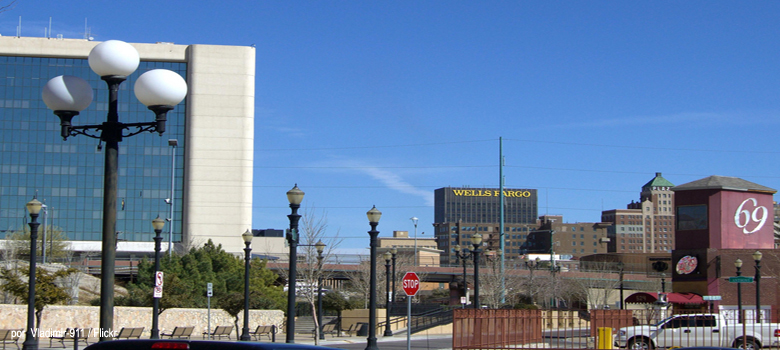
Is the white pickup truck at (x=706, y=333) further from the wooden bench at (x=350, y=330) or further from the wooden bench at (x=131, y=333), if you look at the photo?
the wooden bench at (x=350, y=330)

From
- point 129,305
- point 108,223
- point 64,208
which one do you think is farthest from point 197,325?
point 64,208

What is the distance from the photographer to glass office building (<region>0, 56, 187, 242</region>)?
102125mm

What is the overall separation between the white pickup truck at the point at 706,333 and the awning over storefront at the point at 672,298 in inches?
633

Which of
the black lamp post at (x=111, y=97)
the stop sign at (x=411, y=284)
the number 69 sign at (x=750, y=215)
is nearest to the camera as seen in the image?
the black lamp post at (x=111, y=97)

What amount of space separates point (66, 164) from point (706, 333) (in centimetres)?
9489

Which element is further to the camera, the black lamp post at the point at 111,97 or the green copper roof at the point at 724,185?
the green copper roof at the point at 724,185

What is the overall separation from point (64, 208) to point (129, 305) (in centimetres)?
6555

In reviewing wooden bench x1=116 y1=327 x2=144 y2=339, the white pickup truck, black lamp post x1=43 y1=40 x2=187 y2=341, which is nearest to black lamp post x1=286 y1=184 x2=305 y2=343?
black lamp post x1=43 y1=40 x2=187 y2=341

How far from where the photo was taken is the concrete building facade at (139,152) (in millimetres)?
102438

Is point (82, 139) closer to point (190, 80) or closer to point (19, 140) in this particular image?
point (19, 140)

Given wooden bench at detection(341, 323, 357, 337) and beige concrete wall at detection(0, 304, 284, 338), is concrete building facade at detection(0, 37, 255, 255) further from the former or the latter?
beige concrete wall at detection(0, 304, 284, 338)

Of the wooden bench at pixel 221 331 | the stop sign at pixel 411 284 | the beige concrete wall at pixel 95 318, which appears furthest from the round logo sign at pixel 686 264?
the stop sign at pixel 411 284

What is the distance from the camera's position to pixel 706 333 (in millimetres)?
25750

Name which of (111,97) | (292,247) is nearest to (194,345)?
(111,97)
